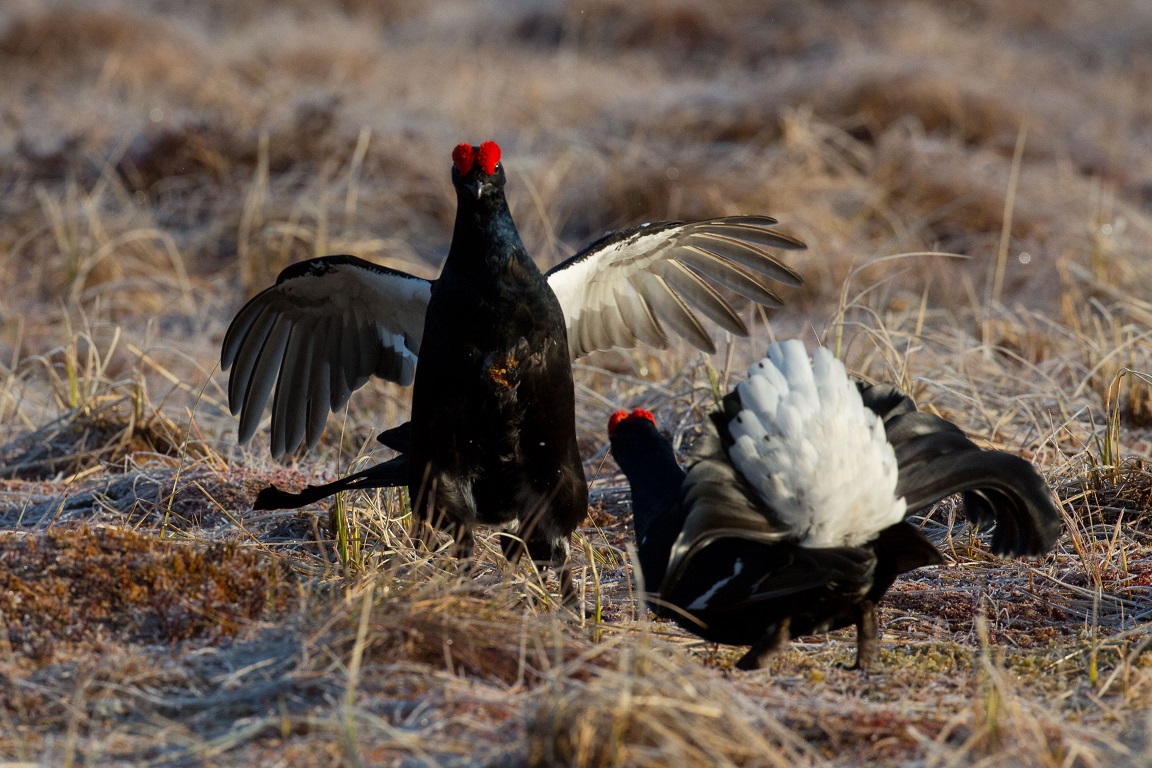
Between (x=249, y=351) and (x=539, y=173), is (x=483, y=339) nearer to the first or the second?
(x=249, y=351)

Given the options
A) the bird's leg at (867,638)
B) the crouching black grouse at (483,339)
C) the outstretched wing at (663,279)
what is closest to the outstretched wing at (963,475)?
the bird's leg at (867,638)

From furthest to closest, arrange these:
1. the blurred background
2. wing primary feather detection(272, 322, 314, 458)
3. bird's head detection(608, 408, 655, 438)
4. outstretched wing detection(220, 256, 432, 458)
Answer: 1. the blurred background
2. wing primary feather detection(272, 322, 314, 458)
3. outstretched wing detection(220, 256, 432, 458)
4. bird's head detection(608, 408, 655, 438)

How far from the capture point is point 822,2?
1398 centimetres

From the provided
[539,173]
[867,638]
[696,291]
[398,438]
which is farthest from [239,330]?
[539,173]

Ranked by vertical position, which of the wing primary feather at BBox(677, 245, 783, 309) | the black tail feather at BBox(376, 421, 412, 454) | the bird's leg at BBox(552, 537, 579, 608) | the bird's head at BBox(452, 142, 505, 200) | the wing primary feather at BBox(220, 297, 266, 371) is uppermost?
the bird's head at BBox(452, 142, 505, 200)

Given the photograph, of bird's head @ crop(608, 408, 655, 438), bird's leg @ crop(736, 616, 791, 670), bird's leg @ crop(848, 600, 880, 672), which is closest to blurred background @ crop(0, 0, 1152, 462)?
bird's head @ crop(608, 408, 655, 438)

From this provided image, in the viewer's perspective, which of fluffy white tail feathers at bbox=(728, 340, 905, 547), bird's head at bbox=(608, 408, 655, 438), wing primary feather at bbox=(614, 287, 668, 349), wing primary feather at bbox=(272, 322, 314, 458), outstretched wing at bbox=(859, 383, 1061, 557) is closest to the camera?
fluffy white tail feathers at bbox=(728, 340, 905, 547)

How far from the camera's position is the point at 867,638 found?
2.95 meters

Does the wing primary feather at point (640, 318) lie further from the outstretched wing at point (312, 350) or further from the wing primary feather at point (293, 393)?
the wing primary feather at point (293, 393)

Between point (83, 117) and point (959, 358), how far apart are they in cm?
665

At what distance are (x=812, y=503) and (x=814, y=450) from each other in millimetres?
134

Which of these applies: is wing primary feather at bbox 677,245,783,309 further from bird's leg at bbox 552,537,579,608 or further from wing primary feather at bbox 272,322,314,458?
wing primary feather at bbox 272,322,314,458

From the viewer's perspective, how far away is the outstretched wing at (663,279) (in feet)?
12.7

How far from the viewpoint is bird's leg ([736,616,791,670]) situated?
2883 millimetres
